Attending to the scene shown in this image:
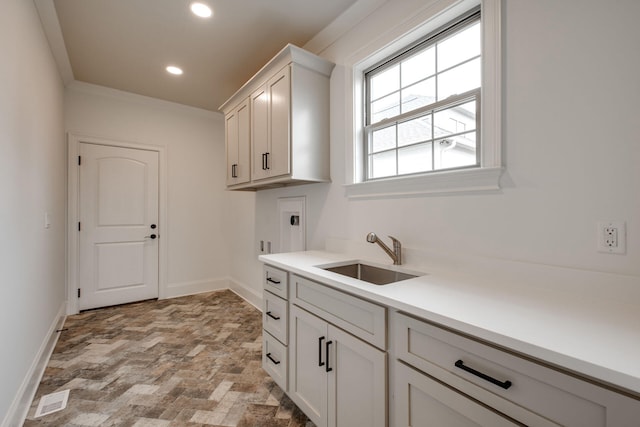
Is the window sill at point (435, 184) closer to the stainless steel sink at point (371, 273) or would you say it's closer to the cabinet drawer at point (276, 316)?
the stainless steel sink at point (371, 273)

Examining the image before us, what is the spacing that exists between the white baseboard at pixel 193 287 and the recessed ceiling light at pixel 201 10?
330 cm

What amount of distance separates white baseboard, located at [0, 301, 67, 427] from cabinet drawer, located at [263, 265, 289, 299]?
1544 millimetres

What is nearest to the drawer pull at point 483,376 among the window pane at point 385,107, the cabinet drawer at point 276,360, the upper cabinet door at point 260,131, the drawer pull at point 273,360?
the cabinet drawer at point 276,360

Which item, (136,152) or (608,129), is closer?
(608,129)

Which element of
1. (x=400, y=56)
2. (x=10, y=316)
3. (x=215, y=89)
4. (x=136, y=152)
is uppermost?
(x=215, y=89)

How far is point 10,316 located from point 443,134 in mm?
2752

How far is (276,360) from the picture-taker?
1.91 metres

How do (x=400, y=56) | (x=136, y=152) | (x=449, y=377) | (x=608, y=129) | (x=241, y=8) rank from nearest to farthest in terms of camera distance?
1. (x=449, y=377)
2. (x=608, y=129)
3. (x=400, y=56)
4. (x=241, y=8)
5. (x=136, y=152)

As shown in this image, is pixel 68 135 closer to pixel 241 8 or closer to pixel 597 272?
pixel 241 8

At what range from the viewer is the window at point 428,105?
159cm

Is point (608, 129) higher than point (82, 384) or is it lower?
higher

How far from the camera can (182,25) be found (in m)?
2.34

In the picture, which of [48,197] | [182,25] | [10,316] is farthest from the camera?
[48,197]

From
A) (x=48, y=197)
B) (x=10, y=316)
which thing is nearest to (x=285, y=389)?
(x=10, y=316)
